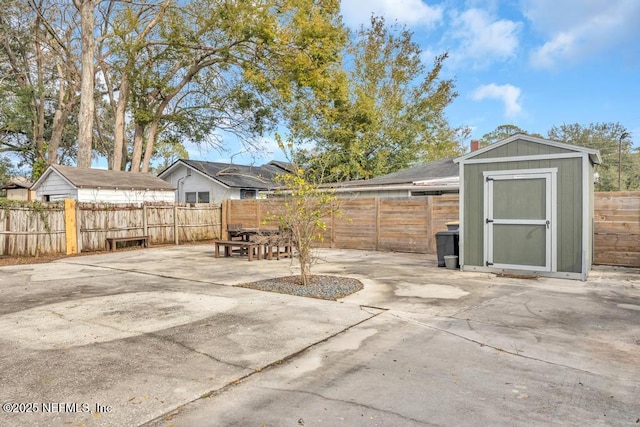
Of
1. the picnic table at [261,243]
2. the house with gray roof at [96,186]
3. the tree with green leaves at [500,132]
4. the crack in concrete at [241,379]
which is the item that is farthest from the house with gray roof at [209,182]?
the tree with green leaves at [500,132]

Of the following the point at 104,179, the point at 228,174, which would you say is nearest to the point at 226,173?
the point at 228,174

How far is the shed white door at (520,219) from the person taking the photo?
7.59 meters

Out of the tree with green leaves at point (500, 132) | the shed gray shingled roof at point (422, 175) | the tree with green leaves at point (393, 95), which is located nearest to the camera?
the shed gray shingled roof at point (422, 175)

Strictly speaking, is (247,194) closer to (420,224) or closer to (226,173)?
(226,173)

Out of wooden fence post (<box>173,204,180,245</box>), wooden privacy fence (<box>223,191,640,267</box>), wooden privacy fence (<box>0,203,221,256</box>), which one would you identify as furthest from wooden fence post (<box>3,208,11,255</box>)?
wooden privacy fence (<box>223,191,640,267</box>)

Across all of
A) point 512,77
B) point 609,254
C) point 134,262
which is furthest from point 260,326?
point 512,77

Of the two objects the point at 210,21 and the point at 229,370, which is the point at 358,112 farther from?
the point at 229,370

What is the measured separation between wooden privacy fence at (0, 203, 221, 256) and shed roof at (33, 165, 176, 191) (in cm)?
248

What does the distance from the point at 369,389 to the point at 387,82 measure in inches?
1014

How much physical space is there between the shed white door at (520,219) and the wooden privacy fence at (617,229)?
2753mm

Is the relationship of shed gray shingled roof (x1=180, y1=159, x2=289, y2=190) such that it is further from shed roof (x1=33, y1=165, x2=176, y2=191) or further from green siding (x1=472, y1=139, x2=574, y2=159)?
green siding (x1=472, y1=139, x2=574, y2=159)

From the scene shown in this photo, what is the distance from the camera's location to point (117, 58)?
68.3 ft

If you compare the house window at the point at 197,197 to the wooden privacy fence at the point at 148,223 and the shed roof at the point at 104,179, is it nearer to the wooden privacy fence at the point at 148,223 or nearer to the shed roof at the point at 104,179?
the shed roof at the point at 104,179

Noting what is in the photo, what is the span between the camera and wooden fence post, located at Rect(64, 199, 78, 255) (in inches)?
479
